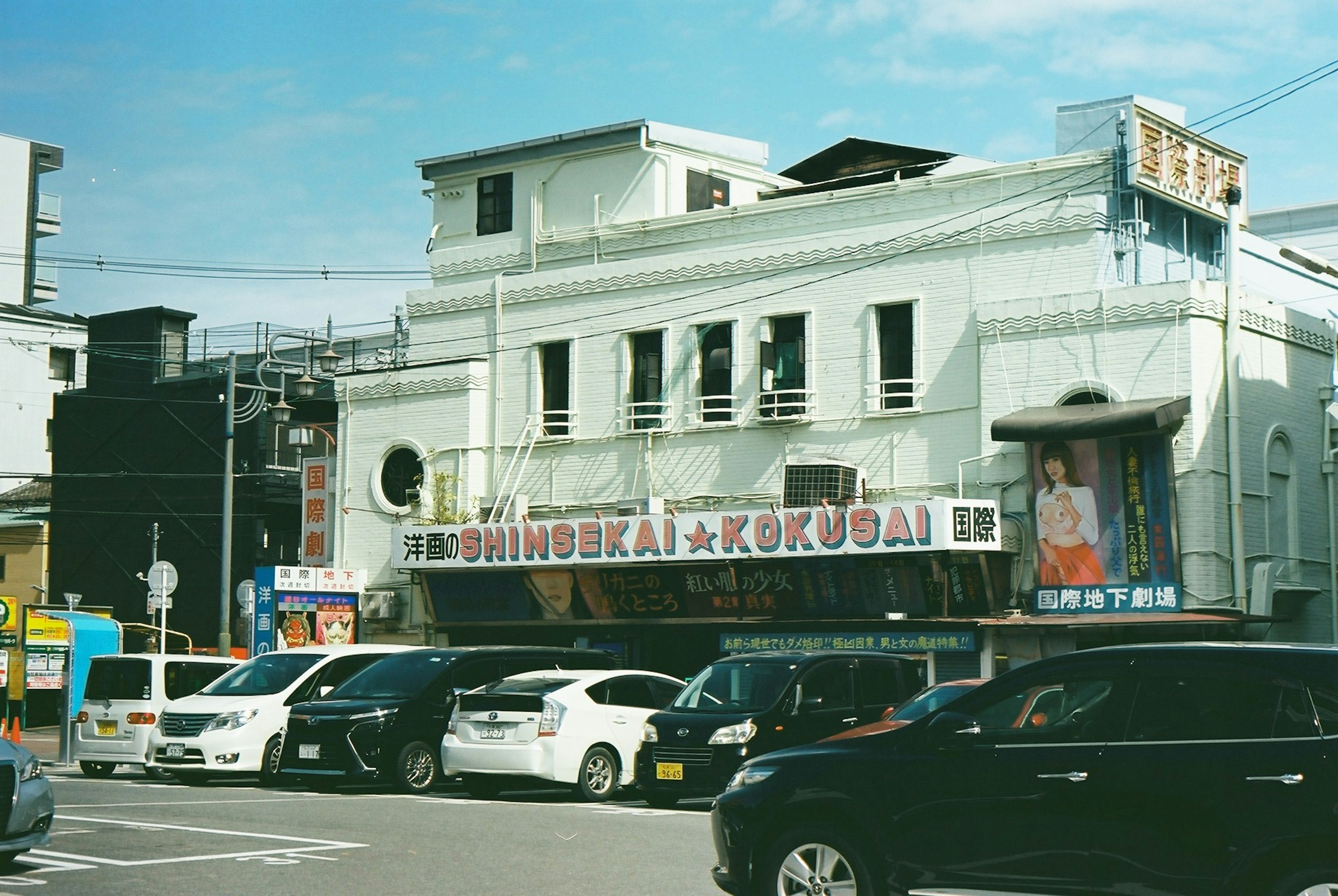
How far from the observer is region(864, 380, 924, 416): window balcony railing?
26.8 m

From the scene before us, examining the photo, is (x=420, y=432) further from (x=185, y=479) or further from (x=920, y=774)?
(x=920, y=774)

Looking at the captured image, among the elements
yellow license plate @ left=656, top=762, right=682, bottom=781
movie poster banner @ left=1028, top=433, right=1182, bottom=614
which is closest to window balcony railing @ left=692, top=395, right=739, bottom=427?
movie poster banner @ left=1028, top=433, right=1182, bottom=614

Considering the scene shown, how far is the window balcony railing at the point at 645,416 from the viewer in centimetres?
2977

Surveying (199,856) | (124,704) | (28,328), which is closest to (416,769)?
(124,704)

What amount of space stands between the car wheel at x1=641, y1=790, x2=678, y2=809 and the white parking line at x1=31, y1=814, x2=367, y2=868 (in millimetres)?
4655

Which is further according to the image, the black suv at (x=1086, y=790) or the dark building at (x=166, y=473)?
the dark building at (x=166, y=473)

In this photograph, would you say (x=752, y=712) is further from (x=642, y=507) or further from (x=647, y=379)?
(x=647, y=379)

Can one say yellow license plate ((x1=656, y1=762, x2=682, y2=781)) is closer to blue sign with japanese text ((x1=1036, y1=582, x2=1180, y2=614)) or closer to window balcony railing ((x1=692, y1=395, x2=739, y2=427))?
blue sign with japanese text ((x1=1036, y1=582, x2=1180, y2=614))

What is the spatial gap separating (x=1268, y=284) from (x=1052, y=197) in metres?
6.73

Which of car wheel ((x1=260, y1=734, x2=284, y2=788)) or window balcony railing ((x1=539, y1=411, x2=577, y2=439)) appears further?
window balcony railing ((x1=539, y1=411, x2=577, y2=439))

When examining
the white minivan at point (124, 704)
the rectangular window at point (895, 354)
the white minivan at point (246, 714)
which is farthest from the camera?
the rectangular window at point (895, 354)

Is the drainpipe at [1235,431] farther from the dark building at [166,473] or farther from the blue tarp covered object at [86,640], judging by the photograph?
the dark building at [166,473]

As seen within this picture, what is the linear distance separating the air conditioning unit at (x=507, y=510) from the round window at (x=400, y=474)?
2.04m

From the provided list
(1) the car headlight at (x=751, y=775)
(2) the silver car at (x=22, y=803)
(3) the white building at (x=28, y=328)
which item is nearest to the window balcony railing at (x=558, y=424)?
(2) the silver car at (x=22, y=803)
